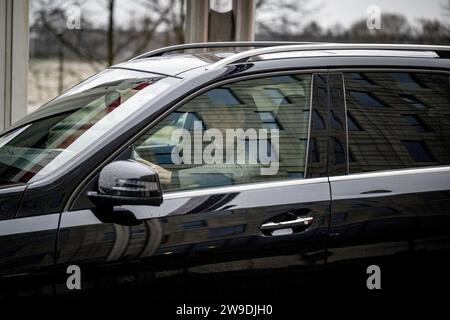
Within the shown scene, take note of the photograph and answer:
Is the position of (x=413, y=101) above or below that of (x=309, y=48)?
below

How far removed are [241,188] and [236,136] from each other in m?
0.24

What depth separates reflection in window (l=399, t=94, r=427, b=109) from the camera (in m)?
3.66

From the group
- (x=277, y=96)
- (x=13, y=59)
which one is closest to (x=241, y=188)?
(x=277, y=96)

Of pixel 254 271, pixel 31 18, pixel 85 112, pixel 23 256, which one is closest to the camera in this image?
pixel 23 256

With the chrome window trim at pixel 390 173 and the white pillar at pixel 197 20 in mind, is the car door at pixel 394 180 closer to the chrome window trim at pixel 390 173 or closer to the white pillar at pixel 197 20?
the chrome window trim at pixel 390 173

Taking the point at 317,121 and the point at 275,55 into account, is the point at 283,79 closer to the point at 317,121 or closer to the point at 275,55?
the point at 275,55

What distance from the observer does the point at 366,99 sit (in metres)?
3.59

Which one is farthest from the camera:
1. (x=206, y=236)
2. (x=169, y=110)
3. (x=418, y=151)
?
(x=418, y=151)

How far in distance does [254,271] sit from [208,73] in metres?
0.79

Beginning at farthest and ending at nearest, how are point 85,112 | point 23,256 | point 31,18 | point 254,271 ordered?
1. point 31,18
2. point 85,112
3. point 254,271
4. point 23,256

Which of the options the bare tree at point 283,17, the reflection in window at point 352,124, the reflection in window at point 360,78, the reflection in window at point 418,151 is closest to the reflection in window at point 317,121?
the reflection in window at point 352,124

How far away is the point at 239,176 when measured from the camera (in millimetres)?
3365
